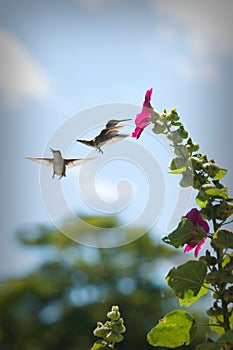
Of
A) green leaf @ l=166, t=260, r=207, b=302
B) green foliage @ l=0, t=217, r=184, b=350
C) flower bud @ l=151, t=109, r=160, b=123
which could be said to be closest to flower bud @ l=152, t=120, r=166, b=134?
flower bud @ l=151, t=109, r=160, b=123

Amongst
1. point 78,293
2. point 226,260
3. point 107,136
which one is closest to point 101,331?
point 226,260

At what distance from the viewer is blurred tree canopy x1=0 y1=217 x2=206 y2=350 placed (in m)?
1.43

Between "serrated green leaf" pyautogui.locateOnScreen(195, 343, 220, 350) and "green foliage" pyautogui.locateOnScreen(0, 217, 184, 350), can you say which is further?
"green foliage" pyautogui.locateOnScreen(0, 217, 184, 350)

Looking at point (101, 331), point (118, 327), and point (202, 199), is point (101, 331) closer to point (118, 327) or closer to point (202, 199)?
point (118, 327)

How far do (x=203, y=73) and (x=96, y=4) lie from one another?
339 millimetres

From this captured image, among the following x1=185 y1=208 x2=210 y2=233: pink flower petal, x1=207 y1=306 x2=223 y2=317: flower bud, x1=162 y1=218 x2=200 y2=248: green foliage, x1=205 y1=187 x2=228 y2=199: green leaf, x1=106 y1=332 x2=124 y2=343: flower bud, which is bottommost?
x1=106 y1=332 x2=124 y2=343: flower bud

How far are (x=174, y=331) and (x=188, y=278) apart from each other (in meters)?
0.04

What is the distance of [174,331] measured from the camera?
37 cm

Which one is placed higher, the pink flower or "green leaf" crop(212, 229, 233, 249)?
the pink flower

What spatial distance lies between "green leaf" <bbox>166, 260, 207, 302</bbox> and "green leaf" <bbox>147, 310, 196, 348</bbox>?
0.6 inches

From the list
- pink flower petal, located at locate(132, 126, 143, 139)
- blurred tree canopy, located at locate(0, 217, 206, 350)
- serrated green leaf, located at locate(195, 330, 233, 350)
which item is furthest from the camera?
blurred tree canopy, located at locate(0, 217, 206, 350)

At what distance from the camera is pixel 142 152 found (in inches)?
30.0

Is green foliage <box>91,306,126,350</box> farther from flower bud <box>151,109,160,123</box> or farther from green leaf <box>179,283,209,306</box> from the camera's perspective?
flower bud <box>151,109,160,123</box>

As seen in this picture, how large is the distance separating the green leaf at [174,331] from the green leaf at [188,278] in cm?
2
